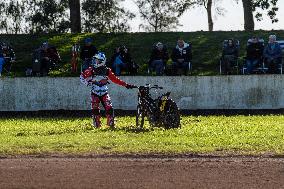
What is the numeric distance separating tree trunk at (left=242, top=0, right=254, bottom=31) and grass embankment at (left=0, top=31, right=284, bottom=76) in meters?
5.05

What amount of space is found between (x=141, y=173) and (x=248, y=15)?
1268 inches

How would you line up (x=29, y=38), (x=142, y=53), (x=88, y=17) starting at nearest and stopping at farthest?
(x=142, y=53)
(x=29, y=38)
(x=88, y=17)

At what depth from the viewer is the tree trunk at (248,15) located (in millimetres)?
42781

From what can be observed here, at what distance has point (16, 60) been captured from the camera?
34.1 meters

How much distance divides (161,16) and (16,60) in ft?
102

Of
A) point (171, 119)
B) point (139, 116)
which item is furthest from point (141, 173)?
point (139, 116)

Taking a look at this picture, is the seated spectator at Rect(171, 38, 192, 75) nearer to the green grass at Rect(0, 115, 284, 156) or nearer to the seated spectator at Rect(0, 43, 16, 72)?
the green grass at Rect(0, 115, 284, 156)

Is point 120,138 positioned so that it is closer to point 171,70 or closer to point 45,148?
point 45,148

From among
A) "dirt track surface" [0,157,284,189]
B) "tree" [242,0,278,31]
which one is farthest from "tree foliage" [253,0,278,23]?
"dirt track surface" [0,157,284,189]

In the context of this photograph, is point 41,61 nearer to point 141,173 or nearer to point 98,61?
point 98,61

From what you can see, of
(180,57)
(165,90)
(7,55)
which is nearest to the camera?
(165,90)

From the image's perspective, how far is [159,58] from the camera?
94.2 feet

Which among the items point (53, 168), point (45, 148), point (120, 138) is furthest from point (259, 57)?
point (53, 168)

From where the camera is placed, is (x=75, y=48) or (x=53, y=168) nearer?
(x=53, y=168)
